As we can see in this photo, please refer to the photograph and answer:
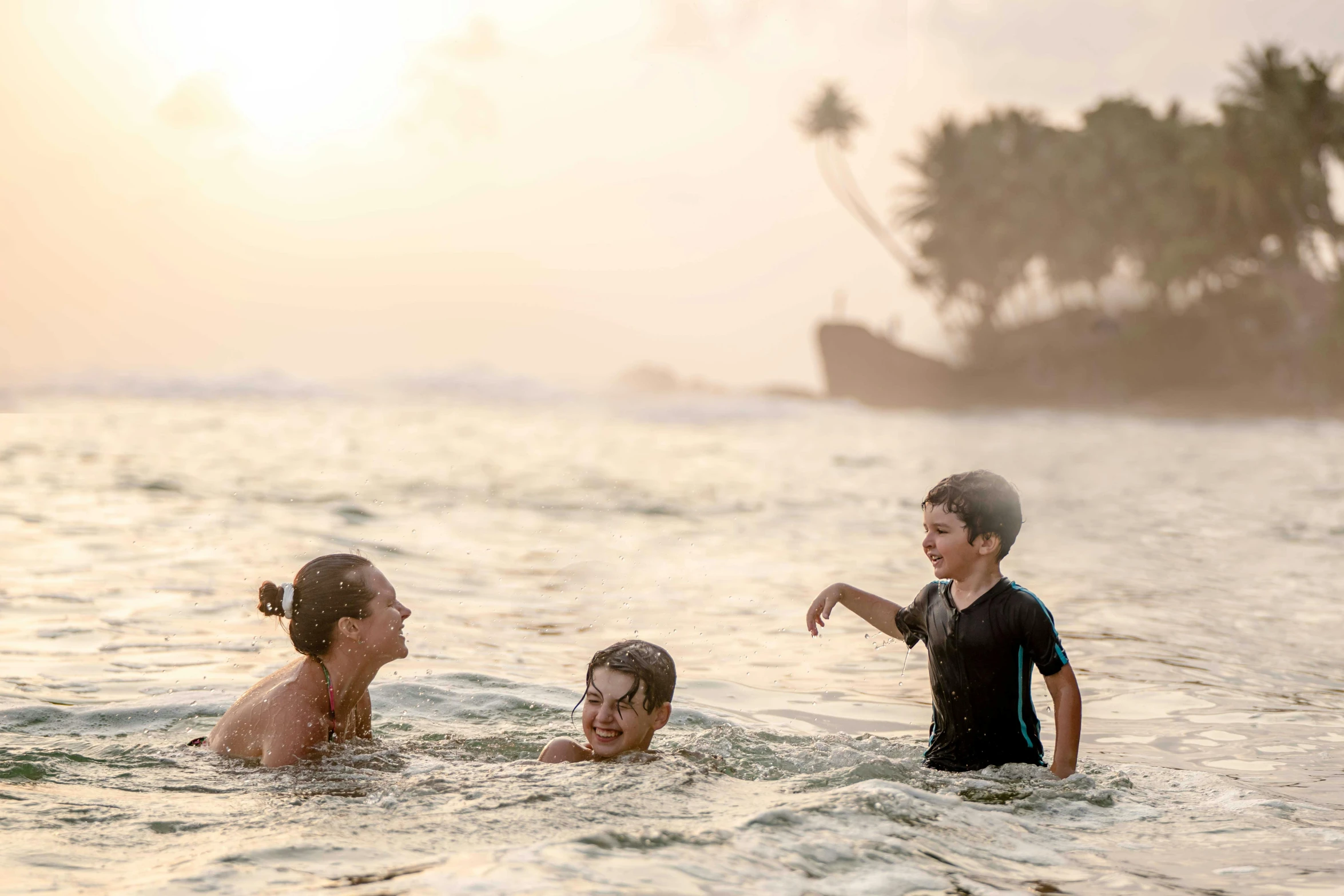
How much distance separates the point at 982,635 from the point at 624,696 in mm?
1566

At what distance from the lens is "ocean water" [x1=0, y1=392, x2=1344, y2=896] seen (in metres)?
4.48

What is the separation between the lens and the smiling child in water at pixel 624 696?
553 centimetres

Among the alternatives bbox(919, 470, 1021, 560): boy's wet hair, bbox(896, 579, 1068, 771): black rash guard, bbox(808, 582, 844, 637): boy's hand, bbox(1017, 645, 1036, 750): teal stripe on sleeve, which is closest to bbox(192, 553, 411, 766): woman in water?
bbox(808, 582, 844, 637): boy's hand

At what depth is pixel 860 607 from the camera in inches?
226

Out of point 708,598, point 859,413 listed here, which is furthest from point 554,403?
point 708,598

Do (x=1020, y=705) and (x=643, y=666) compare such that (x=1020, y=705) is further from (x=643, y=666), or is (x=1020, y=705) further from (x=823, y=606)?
(x=643, y=666)

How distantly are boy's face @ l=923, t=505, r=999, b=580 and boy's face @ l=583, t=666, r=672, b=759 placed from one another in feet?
4.62

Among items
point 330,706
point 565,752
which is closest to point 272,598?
point 330,706

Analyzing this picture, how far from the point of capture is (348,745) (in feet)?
19.0

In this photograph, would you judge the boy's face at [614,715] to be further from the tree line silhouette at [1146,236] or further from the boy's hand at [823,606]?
the tree line silhouette at [1146,236]

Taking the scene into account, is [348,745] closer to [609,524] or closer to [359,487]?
[609,524]

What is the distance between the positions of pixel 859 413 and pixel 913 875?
6507cm

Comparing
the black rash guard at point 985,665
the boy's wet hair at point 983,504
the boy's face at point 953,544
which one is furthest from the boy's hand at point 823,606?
the boy's wet hair at point 983,504

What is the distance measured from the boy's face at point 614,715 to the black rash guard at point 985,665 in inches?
48.5
